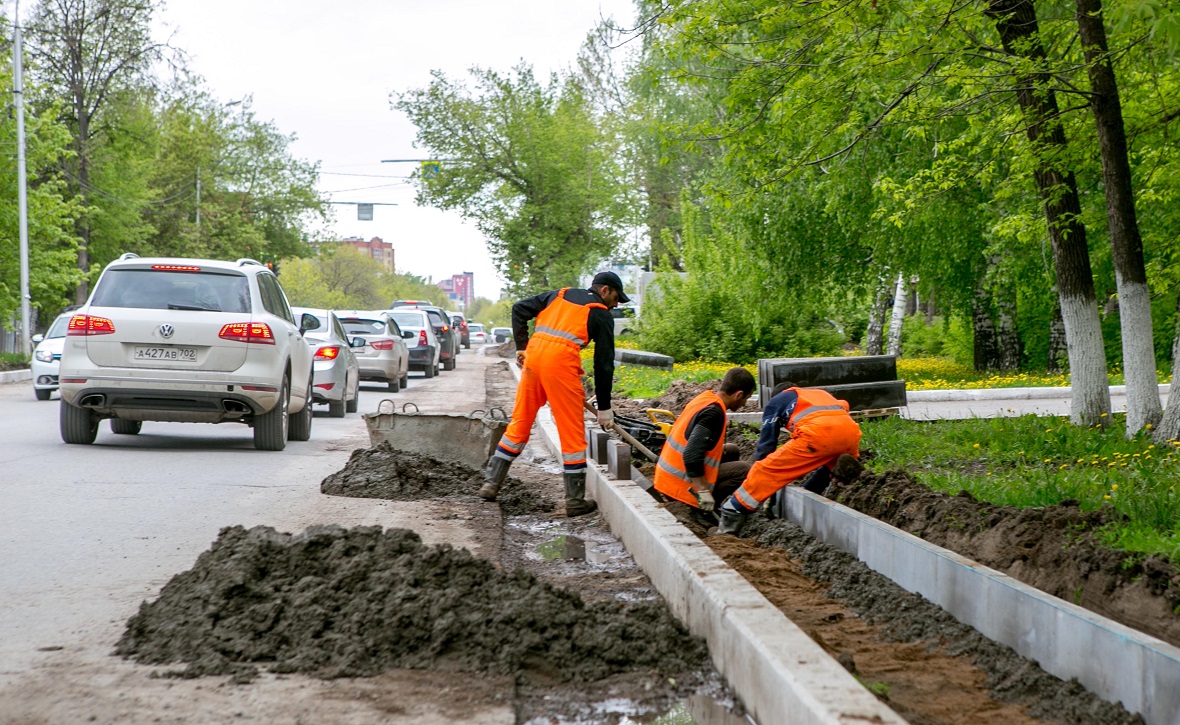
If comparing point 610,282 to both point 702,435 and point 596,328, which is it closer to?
point 596,328

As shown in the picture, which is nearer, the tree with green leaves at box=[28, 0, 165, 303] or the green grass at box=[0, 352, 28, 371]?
the green grass at box=[0, 352, 28, 371]

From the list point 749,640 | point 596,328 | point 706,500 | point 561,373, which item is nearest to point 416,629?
point 749,640

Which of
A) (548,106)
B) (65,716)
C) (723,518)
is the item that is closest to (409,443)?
(723,518)

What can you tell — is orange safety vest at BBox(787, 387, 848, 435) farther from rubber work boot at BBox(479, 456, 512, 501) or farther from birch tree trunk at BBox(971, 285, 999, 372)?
birch tree trunk at BBox(971, 285, 999, 372)

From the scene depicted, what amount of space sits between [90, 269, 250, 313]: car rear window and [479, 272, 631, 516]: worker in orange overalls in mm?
4281

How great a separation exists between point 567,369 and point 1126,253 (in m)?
5.56

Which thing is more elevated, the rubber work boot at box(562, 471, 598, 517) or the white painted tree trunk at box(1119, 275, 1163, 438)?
the white painted tree trunk at box(1119, 275, 1163, 438)

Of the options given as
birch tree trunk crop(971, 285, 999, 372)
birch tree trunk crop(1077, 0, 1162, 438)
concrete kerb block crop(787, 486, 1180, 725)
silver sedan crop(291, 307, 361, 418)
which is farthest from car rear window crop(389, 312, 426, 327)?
concrete kerb block crop(787, 486, 1180, 725)

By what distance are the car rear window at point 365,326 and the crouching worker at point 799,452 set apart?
664 inches

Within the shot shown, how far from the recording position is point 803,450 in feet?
25.2

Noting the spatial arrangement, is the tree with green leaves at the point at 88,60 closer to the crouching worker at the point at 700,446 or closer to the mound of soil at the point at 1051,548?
the crouching worker at the point at 700,446

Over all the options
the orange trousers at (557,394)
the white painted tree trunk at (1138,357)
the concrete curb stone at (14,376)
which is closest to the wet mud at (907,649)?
the orange trousers at (557,394)

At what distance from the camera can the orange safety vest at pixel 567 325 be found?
27.0ft

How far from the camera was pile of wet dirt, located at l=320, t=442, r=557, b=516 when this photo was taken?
8.96 m
